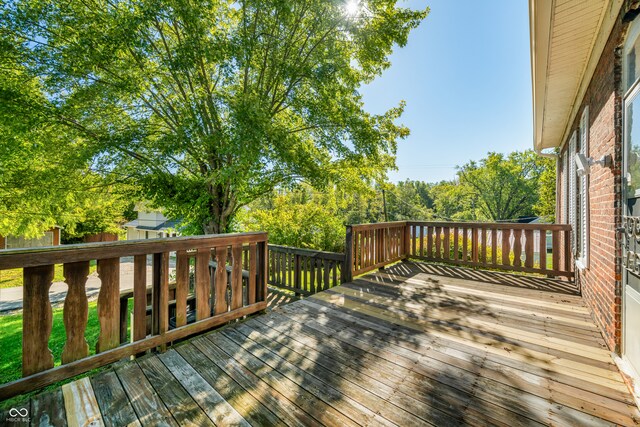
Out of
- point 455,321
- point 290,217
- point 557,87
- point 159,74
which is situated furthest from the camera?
point 290,217

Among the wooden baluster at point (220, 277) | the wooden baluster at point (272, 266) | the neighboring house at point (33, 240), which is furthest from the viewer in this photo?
the neighboring house at point (33, 240)

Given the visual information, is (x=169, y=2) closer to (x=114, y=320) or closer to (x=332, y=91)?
(x=332, y=91)

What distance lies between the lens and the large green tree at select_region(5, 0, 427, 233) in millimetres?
4102

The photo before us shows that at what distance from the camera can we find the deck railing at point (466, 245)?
4.42 m

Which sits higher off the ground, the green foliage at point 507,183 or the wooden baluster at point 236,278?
the green foliage at point 507,183

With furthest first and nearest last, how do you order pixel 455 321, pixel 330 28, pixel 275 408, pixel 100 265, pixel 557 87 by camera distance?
pixel 330 28
pixel 557 87
pixel 455 321
pixel 100 265
pixel 275 408

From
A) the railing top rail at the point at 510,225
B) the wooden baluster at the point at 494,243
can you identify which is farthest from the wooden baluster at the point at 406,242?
the wooden baluster at the point at 494,243

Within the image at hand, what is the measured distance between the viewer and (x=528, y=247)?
456cm

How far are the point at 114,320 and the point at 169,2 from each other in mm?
4658

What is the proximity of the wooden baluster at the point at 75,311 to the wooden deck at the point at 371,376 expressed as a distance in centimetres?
21

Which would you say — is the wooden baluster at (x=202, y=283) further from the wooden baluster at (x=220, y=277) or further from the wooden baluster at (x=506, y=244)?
the wooden baluster at (x=506, y=244)

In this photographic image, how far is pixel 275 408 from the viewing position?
1568 millimetres

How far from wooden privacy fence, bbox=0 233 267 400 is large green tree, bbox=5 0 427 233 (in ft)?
7.79

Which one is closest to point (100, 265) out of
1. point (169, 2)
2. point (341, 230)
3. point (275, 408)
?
point (275, 408)
